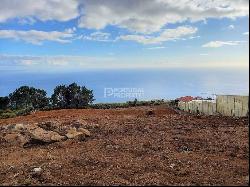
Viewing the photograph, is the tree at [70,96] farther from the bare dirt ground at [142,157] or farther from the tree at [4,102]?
the bare dirt ground at [142,157]

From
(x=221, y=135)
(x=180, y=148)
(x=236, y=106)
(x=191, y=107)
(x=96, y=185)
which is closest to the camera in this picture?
(x=96, y=185)

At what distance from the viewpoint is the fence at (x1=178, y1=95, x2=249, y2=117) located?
20562mm

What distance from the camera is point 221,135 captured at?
1482cm

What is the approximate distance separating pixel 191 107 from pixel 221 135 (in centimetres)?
1017

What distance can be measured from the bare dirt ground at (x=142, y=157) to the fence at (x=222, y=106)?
257 cm

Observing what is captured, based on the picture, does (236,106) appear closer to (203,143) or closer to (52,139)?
(203,143)

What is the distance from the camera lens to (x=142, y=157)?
11922mm

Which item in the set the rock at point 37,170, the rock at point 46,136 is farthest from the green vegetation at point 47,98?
the rock at point 37,170

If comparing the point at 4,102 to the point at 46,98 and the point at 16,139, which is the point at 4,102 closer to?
the point at 46,98

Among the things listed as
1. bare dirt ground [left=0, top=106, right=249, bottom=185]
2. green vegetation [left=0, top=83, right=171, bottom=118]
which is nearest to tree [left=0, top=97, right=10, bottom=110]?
green vegetation [left=0, top=83, right=171, bottom=118]

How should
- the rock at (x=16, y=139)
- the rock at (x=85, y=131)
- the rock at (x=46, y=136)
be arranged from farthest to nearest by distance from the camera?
the rock at (x=85, y=131) → the rock at (x=16, y=139) → the rock at (x=46, y=136)

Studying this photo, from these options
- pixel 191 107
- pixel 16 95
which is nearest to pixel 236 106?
pixel 191 107

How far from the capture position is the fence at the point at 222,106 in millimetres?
20562

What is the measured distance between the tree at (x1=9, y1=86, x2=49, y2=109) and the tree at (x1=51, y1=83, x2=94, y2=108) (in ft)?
3.96
